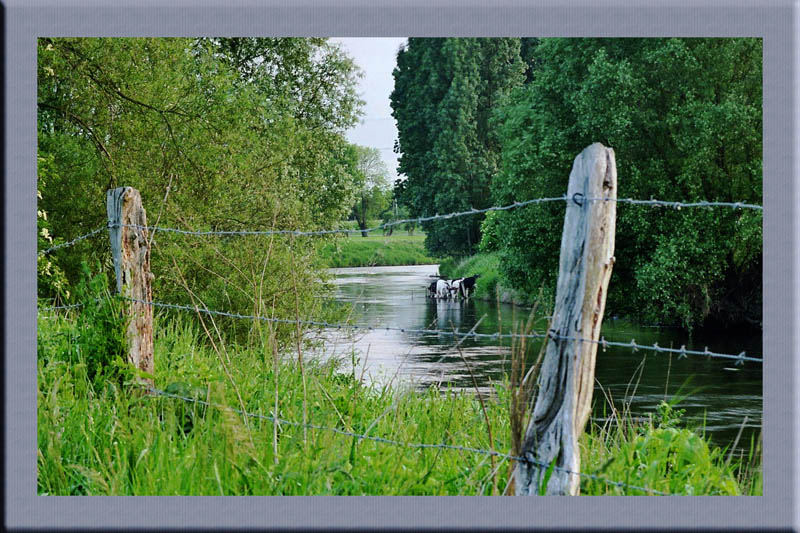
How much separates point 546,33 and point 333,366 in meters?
3.95

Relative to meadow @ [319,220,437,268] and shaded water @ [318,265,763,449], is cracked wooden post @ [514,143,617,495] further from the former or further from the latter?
meadow @ [319,220,437,268]

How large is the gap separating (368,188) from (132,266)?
56.1 ft

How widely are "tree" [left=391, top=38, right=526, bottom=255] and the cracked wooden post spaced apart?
1000 inches

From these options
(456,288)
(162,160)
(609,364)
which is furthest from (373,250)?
(456,288)

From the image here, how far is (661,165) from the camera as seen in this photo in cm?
1648

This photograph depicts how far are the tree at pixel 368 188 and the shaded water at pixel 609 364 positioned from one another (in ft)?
9.11

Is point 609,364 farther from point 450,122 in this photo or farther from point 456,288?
point 450,122

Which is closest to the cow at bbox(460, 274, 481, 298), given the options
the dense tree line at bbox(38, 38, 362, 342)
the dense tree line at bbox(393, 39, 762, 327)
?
the dense tree line at bbox(393, 39, 762, 327)

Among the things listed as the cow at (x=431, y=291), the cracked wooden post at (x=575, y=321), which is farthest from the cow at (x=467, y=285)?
the cracked wooden post at (x=575, y=321)

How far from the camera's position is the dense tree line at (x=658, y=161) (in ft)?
50.6

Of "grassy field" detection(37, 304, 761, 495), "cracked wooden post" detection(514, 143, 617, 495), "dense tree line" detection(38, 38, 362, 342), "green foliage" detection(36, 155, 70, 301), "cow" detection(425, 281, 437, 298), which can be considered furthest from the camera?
"cow" detection(425, 281, 437, 298)

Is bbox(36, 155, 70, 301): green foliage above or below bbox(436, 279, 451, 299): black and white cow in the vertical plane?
above

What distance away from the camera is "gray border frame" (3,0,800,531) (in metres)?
3.09

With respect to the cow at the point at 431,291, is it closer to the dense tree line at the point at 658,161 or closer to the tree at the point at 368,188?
the tree at the point at 368,188
